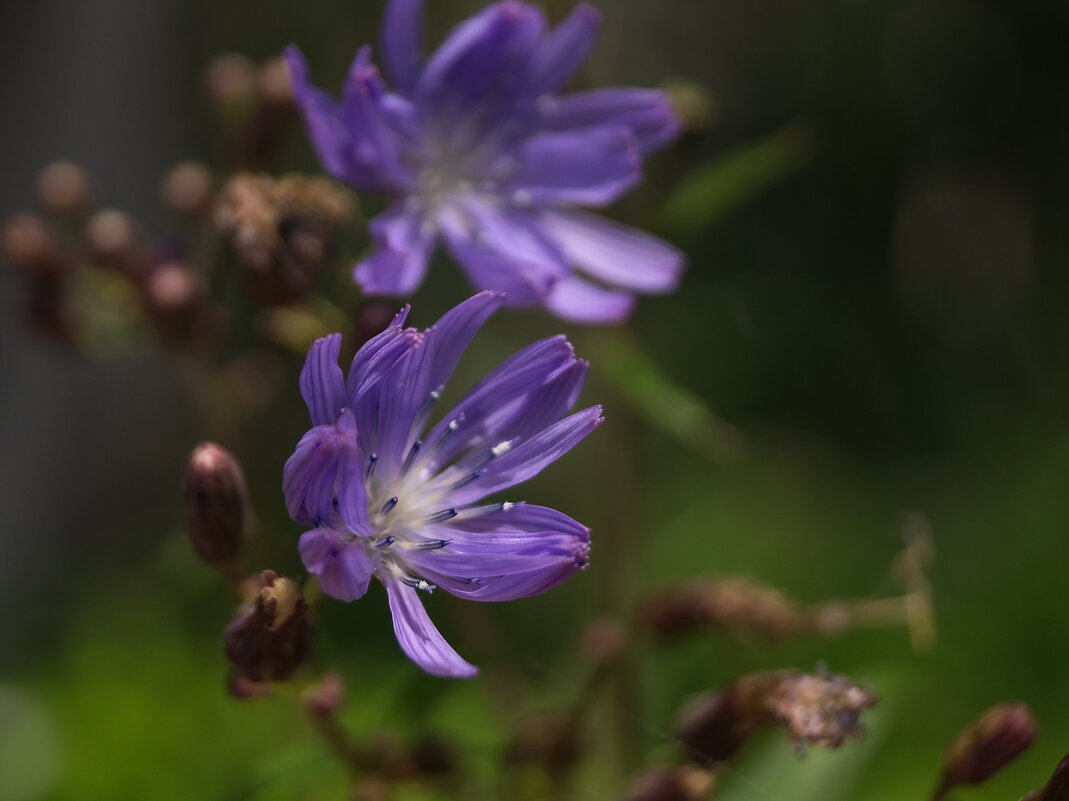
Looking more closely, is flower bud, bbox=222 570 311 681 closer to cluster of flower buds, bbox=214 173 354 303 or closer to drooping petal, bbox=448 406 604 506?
drooping petal, bbox=448 406 604 506

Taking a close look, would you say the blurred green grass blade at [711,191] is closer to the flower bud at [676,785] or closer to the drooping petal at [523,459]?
the drooping petal at [523,459]

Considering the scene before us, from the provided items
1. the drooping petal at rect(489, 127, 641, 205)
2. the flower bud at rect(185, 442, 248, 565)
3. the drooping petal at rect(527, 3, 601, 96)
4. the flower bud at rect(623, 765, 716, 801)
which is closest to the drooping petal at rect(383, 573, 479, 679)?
the flower bud at rect(185, 442, 248, 565)

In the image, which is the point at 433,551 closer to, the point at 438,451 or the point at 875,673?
the point at 438,451

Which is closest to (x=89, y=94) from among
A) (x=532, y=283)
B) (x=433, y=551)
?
(x=532, y=283)

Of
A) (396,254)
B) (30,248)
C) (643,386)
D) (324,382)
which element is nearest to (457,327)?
(324,382)

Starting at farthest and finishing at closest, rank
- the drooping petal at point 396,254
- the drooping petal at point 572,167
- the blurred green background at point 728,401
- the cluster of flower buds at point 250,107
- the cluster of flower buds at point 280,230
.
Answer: the blurred green background at point 728,401 < the cluster of flower buds at point 250,107 < the drooping petal at point 572,167 < the cluster of flower buds at point 280,230 < the drooping petal at point 396,254

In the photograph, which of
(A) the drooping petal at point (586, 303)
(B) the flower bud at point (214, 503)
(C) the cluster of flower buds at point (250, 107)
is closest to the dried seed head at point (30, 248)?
(C) the cluster of flower buds at point (250, 107)

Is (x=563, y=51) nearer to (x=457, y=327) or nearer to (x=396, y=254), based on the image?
(x=396, y=254)
